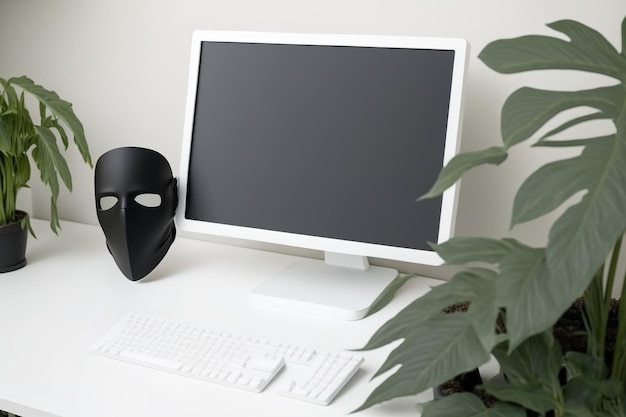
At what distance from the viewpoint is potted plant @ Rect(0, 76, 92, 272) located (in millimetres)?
1525

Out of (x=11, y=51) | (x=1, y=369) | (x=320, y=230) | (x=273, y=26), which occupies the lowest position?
(x=1, y=369)

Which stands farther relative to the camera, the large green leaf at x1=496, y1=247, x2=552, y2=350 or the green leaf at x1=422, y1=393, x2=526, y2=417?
the green leaf at x1=422, y1=393, x2=526, y2=417

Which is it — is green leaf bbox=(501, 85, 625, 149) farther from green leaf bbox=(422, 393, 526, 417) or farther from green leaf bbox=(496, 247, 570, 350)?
green leaf bbox=(422, 393, 526, 417)

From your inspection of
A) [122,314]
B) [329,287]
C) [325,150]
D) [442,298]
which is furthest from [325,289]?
[442,298]

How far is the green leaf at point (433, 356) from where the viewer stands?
32.0 inches

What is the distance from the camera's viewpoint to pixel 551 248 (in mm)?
721

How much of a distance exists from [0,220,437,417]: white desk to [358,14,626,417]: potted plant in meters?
0.22

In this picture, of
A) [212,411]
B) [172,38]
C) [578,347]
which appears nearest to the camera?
[578,347]

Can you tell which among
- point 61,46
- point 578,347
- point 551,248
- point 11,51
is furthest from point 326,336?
point 11,51

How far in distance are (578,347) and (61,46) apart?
1399 mm

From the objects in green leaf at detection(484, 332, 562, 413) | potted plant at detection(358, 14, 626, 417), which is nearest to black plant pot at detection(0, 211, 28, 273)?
potted plant at detection(358, 14, 626, 417)

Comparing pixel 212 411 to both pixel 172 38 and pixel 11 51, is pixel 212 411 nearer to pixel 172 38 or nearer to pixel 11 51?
pixel 172 38

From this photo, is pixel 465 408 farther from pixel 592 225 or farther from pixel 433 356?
pixel 592 225

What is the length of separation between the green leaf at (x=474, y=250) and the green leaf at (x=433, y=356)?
63 millimetres
